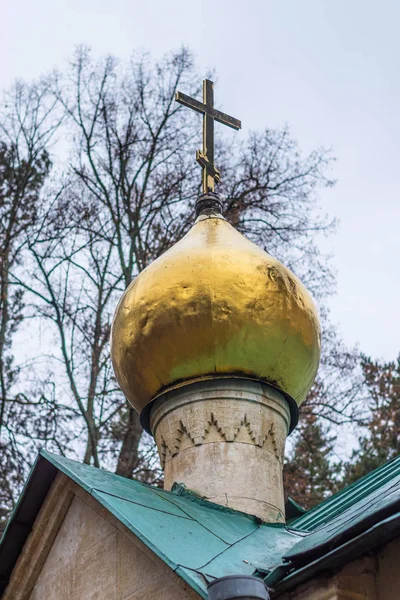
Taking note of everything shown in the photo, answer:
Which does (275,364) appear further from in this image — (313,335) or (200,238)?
(200,238)

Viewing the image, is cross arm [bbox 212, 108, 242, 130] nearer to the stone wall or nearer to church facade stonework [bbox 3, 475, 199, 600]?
church facade stonework [bbox 3, 475, 199, 600]

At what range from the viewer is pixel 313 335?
741cm

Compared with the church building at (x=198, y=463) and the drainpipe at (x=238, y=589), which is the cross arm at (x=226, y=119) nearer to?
the church building at (x=198, y=463)

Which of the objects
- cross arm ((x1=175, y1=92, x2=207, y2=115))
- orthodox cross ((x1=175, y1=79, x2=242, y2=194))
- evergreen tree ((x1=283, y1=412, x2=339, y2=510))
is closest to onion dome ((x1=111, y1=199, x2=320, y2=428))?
orthodox cross ((x1=175, y1=79, x2=242, y2=194))

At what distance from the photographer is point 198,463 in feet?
22.2

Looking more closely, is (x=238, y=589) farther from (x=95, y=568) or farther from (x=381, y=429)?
(x=381, y=429)

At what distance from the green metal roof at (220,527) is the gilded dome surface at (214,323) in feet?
2.76

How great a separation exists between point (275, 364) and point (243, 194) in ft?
22.6

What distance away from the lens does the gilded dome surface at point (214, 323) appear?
6.96 m

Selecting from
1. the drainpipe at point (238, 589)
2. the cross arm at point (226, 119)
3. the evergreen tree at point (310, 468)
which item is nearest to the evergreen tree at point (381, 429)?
the evergreen tree at point (310, 468)

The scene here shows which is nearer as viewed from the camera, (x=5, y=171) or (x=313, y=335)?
(x=313, y=335)

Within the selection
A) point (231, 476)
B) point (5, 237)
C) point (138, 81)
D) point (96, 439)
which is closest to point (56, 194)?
point (5, 237)

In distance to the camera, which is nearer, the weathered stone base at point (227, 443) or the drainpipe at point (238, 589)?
the drainpipe at point (238, 589)

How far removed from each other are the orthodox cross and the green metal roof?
2.48 metres
